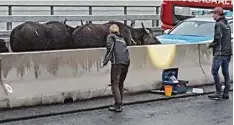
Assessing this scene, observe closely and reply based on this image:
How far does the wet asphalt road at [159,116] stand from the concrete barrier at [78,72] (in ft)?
2.88

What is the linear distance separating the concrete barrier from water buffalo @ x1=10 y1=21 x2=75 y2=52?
1632 mm

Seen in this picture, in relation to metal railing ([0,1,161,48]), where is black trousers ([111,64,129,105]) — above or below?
below

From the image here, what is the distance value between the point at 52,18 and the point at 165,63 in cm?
992

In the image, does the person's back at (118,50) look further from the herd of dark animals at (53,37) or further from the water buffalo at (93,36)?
the water buffalo at (93,36)

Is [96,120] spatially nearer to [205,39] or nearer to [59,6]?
[205,39]

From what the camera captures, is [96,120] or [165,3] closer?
[96,120]

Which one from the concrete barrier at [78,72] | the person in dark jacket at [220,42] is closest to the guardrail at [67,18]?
the concrete barrier at [78,72]

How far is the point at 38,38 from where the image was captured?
13.1 metres

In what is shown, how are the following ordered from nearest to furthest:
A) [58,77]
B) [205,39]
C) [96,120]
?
1. [96,120]
2. [58,77]
3. [205,39]

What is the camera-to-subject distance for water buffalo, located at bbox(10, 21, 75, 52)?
1308cm

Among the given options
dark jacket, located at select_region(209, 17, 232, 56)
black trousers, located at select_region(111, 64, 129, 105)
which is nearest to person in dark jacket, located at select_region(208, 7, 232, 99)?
dark jacket, located at select_region(209, 17, 232, 56)

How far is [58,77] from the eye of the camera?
37.3ft

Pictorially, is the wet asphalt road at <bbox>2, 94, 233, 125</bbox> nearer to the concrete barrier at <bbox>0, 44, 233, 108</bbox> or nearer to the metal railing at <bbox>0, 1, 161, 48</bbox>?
the concrete barrier at <bbox>0, 44, 233, 108</bbox>

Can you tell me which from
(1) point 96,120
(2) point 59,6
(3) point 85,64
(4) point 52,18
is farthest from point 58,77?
(2) point 59,6
